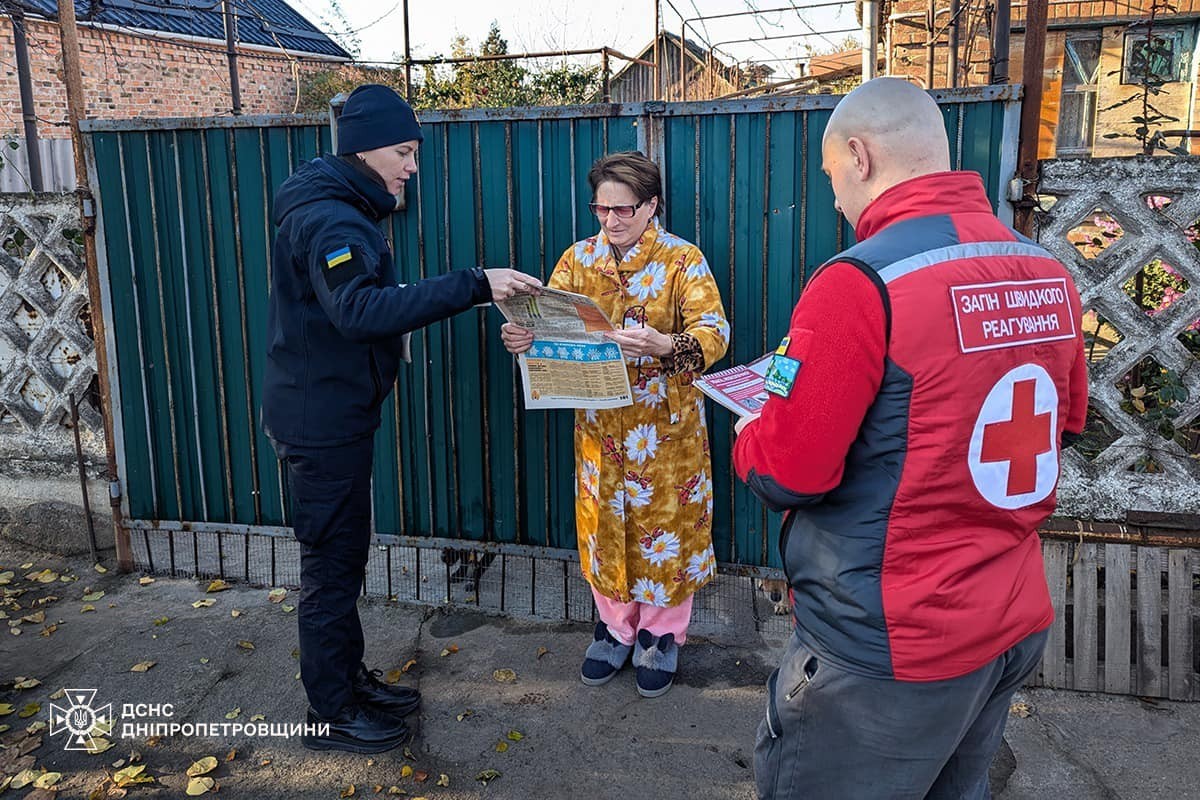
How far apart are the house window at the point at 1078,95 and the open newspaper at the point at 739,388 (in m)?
7.89

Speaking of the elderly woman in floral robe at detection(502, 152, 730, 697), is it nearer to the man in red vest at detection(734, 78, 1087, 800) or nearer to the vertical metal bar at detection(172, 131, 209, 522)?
the man in red vest at detection(734, 78, 1087, 800)

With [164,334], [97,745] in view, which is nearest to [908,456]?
[97,745]

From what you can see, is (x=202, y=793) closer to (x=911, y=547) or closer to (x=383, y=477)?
(x=383, y=477)

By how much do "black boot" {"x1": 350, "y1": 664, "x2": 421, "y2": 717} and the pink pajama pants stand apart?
75cm

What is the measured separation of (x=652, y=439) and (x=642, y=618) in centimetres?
72

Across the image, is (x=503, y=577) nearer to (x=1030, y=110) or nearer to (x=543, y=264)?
(x=543, y=264)

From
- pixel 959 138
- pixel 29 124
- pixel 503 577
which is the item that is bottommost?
pixel 503 577

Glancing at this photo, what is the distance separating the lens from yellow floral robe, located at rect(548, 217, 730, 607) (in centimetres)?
304

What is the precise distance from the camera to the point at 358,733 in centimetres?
292

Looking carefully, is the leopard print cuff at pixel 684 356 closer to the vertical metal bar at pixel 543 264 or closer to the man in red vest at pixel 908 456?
the vertical metal bar at pixel 543 264

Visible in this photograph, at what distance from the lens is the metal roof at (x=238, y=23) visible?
13.7 meters

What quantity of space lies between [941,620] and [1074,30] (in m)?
9.36

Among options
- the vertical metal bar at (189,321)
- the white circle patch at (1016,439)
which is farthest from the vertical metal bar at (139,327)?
the white circle patch at (1016,439)

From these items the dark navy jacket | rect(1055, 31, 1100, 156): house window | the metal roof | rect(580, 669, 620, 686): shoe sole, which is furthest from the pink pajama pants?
the metal roof
